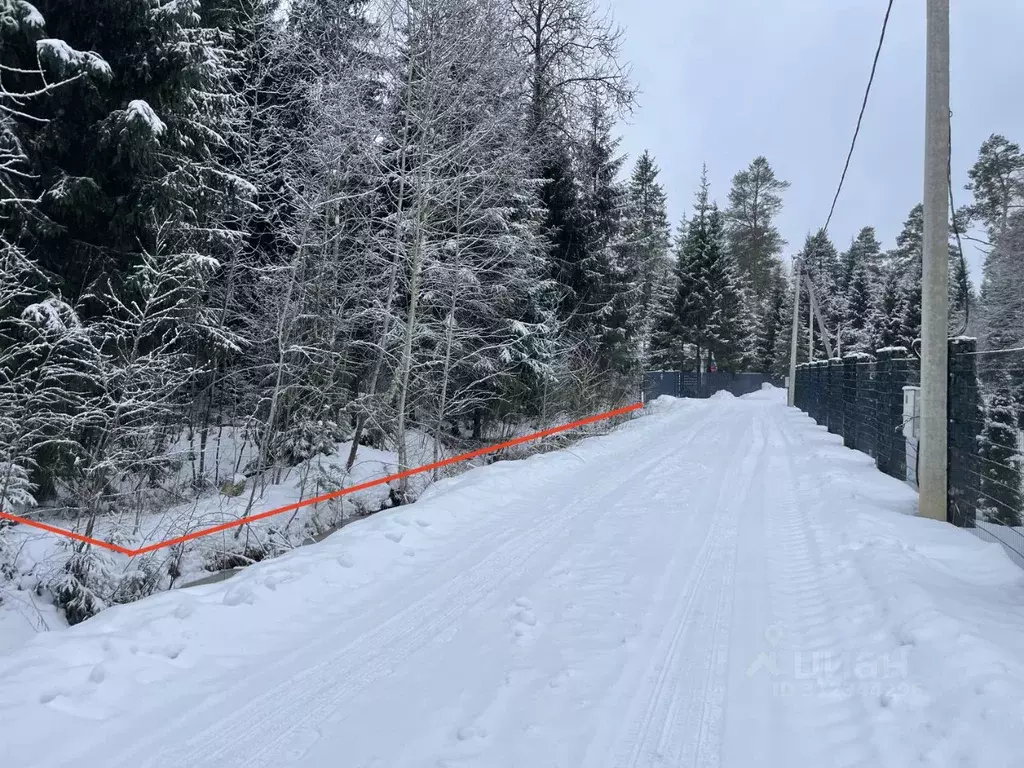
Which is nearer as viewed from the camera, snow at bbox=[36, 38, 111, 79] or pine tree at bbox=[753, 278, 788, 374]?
snow at bbox=[36, 38, 111, 79]

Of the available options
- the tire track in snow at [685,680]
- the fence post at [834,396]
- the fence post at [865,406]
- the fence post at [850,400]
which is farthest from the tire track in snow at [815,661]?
the fence post at [834,396]

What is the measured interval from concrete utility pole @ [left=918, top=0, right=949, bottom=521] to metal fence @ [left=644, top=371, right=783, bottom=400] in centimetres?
2244

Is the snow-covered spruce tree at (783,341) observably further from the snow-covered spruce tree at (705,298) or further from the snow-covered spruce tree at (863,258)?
the snow-covered spruce tree at (705,298)

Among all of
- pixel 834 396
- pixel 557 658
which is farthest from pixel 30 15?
pixel 834 396

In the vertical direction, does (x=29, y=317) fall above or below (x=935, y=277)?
below

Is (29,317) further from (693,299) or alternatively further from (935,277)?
(693,299)

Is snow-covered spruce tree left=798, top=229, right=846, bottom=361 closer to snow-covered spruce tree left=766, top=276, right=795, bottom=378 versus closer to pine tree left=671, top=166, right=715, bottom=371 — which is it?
snow-covered spruce tree left=766, top=276, right=795, bottom=378

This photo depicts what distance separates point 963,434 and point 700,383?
124ft

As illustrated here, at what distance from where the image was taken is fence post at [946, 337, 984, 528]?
18.5 feet

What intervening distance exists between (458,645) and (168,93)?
9087 millimetres

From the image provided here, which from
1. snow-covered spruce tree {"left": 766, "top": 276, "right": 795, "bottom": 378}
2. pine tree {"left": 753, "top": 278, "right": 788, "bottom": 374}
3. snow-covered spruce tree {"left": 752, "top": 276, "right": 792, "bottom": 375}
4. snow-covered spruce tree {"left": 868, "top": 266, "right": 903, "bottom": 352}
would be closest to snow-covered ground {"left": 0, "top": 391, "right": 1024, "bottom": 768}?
snow-covered spruce tree {"left": 868, "top": 266, "right": 903, "bottom": 352}

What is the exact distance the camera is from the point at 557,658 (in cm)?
354

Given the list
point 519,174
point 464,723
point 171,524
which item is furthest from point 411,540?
point 519,174

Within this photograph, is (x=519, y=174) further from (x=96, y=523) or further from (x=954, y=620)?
(x=954, y=620)
